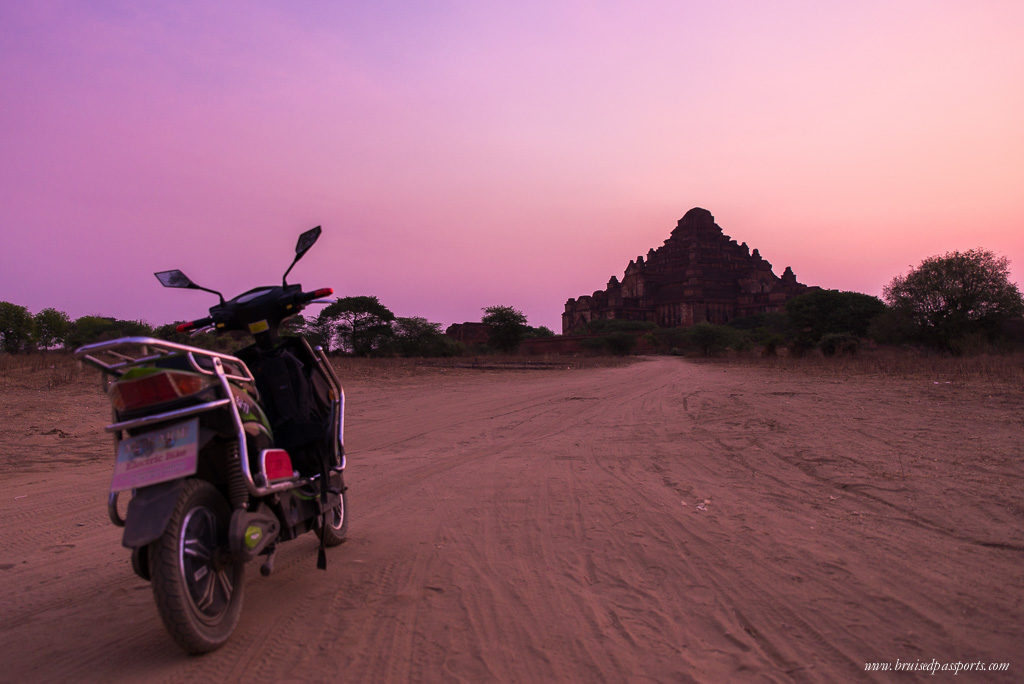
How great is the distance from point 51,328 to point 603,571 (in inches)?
2092

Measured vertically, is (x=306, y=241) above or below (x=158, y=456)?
above

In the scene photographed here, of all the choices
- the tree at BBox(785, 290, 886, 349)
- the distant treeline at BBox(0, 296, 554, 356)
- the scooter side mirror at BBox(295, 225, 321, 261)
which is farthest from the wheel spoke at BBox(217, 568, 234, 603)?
the tree at BBox(785, 290, 886, 349)

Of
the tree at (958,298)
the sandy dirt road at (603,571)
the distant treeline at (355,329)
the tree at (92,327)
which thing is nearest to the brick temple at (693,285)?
the distant treeline at (355,329)

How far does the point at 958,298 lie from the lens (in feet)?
112

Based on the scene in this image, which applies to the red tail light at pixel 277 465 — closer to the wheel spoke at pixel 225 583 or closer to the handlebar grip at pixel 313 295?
the wheel spoke at pixel 225 583

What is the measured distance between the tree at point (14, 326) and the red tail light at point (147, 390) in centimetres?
4512

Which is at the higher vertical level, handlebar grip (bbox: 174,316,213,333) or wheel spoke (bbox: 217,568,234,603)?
handlebar grip (bbox: 174,316,213,333)

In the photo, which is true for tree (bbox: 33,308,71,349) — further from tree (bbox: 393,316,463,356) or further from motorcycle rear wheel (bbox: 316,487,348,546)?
motorcycle rear wheel (bbox: 316,487,348,546)

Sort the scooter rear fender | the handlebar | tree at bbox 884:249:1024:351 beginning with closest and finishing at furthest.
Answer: the scooter rear fender
the handlebar
tree at bbox 884:249:1024:351

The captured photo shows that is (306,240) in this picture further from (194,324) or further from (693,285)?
(693,285)

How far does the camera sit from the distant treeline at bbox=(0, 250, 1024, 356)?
1313 inches

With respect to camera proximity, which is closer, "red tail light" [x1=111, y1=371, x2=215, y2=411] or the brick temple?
"red tail light" [x1=111, y1=371, x2=215, y2=411]

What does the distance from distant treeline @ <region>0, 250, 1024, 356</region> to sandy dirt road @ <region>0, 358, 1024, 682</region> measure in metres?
13.5

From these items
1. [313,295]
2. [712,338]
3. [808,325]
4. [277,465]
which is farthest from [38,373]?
[712,338]
